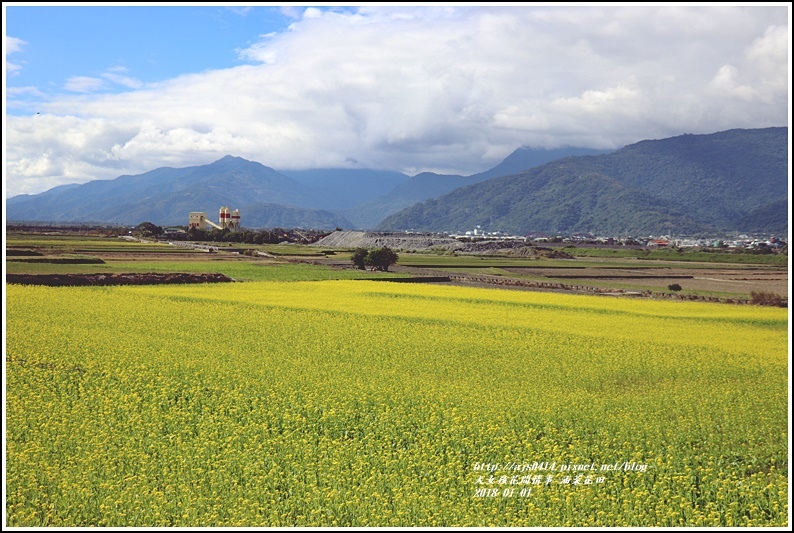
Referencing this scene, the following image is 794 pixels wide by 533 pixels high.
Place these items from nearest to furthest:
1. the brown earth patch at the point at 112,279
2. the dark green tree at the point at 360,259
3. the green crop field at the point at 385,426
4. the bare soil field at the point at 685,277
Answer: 1. the green crop field at the point at 385,426
2. the brown earth patch at the point at 112,279
3. the bare soil field at the point at 685,277
4. the dark green tree at the point at 360,259

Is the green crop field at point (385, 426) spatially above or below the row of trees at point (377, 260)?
below

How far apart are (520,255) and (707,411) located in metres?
95.5

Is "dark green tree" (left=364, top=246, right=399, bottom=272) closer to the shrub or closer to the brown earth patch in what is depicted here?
the brown earth patch

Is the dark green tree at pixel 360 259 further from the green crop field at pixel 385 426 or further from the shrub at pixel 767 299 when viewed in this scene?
the green crop field at pixel 385 426

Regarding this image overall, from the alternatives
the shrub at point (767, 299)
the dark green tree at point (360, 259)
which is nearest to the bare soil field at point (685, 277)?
the shrub at point (767, 299)

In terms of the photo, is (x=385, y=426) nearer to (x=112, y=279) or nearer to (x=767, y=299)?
(x=112, y=279)

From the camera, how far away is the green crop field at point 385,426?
9.84m

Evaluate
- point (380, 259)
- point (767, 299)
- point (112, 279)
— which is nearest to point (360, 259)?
point (380, 259)

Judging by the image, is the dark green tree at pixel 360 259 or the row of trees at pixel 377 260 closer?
the row of trees at pixel 377 260

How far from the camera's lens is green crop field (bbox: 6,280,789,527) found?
9836 millimetres

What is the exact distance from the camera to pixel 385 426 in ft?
43.3

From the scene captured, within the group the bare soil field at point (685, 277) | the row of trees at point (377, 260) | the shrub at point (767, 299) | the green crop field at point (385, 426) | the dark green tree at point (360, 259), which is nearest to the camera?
the green crop field at point (385, 426)

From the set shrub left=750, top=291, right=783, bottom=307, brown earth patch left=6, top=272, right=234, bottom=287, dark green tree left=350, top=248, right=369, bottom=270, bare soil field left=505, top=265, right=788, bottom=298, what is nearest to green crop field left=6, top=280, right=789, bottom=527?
brown earth patch left=6, top=272, right=234, bottom=287

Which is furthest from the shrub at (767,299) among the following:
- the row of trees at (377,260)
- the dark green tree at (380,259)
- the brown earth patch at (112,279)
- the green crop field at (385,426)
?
the brown earth patch at (112,279)
